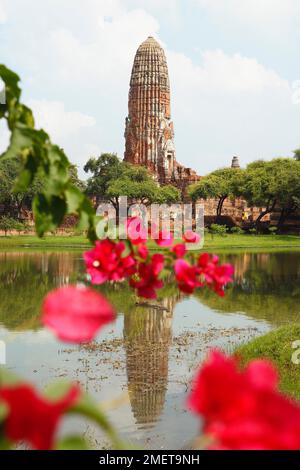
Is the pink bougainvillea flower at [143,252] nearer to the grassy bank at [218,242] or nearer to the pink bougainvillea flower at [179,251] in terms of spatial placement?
the pink bougainvillea flower at [179,251]

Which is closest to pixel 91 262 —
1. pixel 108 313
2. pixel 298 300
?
pixel 108 313

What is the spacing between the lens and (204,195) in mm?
47594

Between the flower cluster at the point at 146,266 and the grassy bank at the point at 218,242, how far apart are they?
30551 mm

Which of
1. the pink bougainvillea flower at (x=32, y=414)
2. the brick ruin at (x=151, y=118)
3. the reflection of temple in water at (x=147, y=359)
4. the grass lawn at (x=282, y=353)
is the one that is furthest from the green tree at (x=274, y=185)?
the pink bougainvillea flower at (x=32, y=414)

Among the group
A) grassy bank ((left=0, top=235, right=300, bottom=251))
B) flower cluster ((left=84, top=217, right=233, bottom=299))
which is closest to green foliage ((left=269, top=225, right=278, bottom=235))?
grassy bank ((left=0, top=235, right=300, bottom=251))

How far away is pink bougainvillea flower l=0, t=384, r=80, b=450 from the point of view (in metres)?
0.58

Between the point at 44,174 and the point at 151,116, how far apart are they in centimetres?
5662

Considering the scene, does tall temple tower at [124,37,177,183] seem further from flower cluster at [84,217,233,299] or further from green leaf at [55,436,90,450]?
green leaf at [55,436,90,450]

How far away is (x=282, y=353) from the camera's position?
332 inches

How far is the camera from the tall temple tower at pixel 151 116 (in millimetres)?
56938

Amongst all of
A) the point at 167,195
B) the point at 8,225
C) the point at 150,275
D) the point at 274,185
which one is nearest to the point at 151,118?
the point at 167,195
